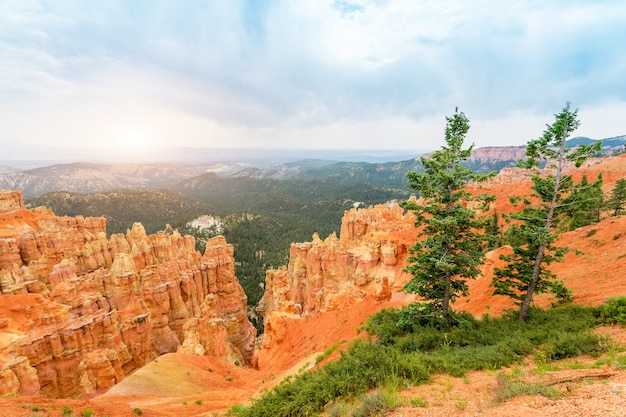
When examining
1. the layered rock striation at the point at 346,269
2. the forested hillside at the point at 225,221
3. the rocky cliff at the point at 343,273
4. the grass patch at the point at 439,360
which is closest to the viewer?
the grass patch at the point at 439,360

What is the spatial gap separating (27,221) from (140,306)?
145ft

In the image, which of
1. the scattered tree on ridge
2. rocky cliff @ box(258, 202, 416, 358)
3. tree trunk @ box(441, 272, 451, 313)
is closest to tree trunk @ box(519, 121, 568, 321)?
the scattered tree on ridge

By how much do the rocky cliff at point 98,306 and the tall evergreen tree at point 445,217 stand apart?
20671mm

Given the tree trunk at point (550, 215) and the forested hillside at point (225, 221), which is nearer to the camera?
the tree trunk at point (550, 215)

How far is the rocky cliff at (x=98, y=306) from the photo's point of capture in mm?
19203

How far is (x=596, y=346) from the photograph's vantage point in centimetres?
987

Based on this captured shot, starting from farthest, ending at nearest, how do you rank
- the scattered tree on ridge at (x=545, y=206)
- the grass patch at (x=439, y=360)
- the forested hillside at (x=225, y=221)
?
the forested hillside at (x=225, y=221), the scattered tree on ridge at (x=545, y=206), the grass patch at (x=439, y=360)

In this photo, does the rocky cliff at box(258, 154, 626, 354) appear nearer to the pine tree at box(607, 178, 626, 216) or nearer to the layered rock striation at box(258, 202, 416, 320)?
the layered rock striation at box(258, 202, 416, 320)

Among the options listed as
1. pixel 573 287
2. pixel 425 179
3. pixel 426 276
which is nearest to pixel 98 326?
pixel 426 276

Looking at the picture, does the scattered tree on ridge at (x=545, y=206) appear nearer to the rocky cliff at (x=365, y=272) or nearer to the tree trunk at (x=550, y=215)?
the tree trunk at (x=550, y=215)

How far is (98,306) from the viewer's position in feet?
90.7

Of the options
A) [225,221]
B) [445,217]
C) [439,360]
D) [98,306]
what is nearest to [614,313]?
[445,217]

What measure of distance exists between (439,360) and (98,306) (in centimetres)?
3047

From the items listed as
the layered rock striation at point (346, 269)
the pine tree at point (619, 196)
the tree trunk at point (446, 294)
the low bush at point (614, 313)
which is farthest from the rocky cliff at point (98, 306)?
the pine tree at point (619, 196)
